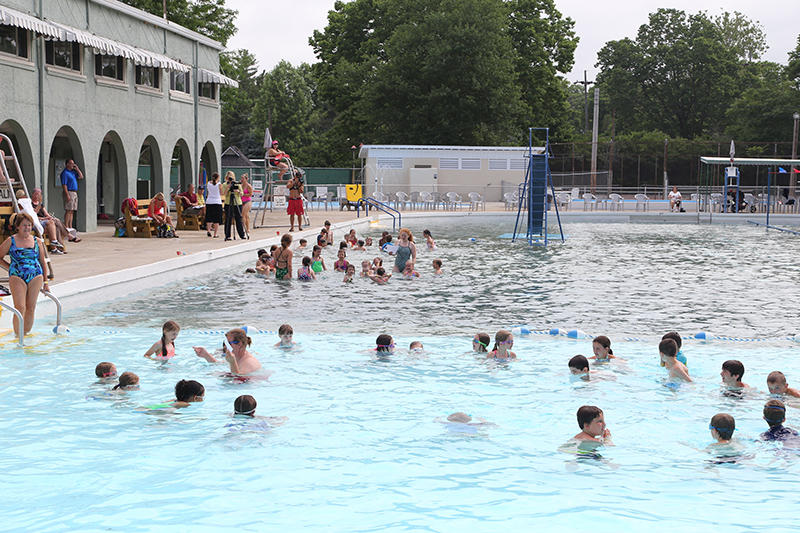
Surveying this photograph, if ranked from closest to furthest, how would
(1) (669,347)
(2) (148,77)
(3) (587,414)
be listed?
1. (3) (587,414)
2. (1) (669,347)
3. (2) (148,77)

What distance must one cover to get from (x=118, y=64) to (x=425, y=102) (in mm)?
33958

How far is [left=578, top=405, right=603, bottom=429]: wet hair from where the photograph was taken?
6.48 metres

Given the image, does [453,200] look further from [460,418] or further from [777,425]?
[777,425]

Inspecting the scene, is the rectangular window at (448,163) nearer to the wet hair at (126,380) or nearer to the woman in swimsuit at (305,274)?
the woman in swimsuit at (305,274)

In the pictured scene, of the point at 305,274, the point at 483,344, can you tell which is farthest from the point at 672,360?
the point at 305,274

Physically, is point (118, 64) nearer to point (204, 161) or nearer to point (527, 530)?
point (204, 161)

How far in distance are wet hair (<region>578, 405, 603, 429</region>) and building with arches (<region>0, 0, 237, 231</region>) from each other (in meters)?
14.5

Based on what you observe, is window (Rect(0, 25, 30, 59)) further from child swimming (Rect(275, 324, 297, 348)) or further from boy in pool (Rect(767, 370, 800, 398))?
boy in pool (Rect(767, 370, 800, 398))

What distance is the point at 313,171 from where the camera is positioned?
5084 centimetres

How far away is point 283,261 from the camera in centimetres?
1534

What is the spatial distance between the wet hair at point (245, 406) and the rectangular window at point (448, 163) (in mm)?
38419

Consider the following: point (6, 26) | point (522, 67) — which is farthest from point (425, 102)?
point (6, 26)

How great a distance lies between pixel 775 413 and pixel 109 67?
20756mm

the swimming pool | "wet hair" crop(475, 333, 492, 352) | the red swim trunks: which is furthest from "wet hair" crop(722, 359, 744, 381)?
the red swim trunks
